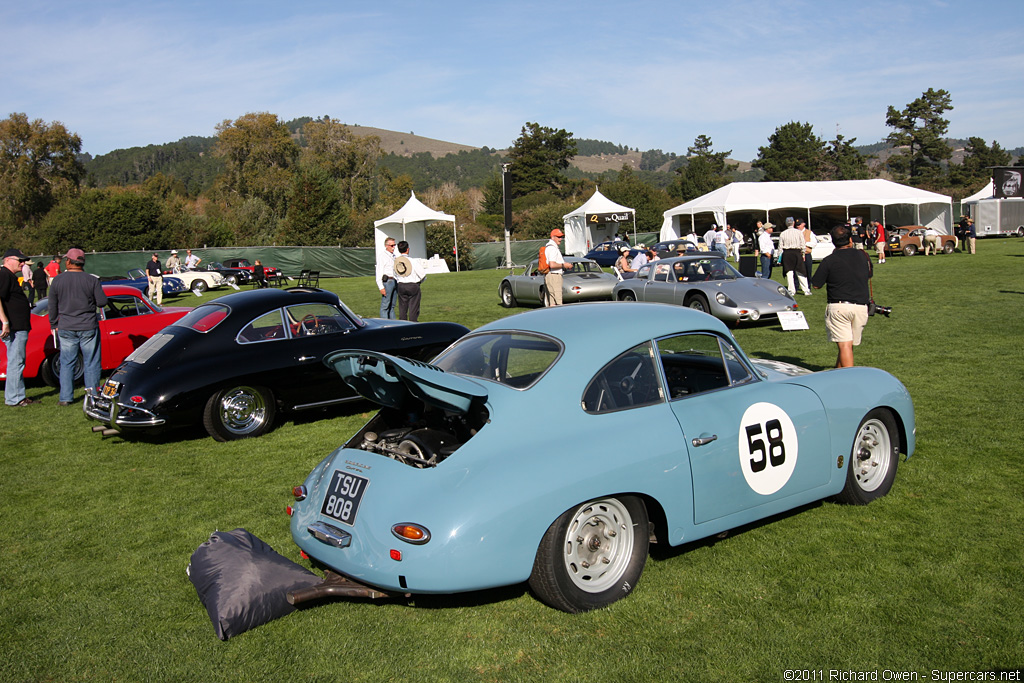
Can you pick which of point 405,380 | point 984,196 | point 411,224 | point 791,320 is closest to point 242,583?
point 405,380

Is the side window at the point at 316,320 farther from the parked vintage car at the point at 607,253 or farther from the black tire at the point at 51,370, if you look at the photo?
the parked vintage car at the point at 607,253

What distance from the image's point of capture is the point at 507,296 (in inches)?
789

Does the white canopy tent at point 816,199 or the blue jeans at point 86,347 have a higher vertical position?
the white canopy tent at point 816,199

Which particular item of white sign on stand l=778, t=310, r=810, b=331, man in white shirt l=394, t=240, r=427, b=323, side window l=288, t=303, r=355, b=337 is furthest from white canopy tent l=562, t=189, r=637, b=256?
side window l=288, t=303, r=355, b=337

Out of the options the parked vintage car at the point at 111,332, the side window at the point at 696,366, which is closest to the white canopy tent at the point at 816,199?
the parked vintage car at the point at 111,332

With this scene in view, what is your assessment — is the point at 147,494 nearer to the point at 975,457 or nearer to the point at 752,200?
the point at 975,457

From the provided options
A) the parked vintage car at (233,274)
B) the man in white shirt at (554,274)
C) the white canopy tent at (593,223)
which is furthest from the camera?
the white canopy tent at (593,223)

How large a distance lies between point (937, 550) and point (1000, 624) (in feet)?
2.85

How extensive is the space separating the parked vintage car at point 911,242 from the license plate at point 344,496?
34.6m

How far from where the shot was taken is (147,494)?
20.0ft

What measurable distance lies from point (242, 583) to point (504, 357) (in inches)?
74.7

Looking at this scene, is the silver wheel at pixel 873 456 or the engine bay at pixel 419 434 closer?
the engine bay at pixel 419 434

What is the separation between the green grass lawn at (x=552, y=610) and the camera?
333cm

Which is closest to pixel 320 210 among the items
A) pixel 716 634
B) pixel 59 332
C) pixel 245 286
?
pixel 245 286
